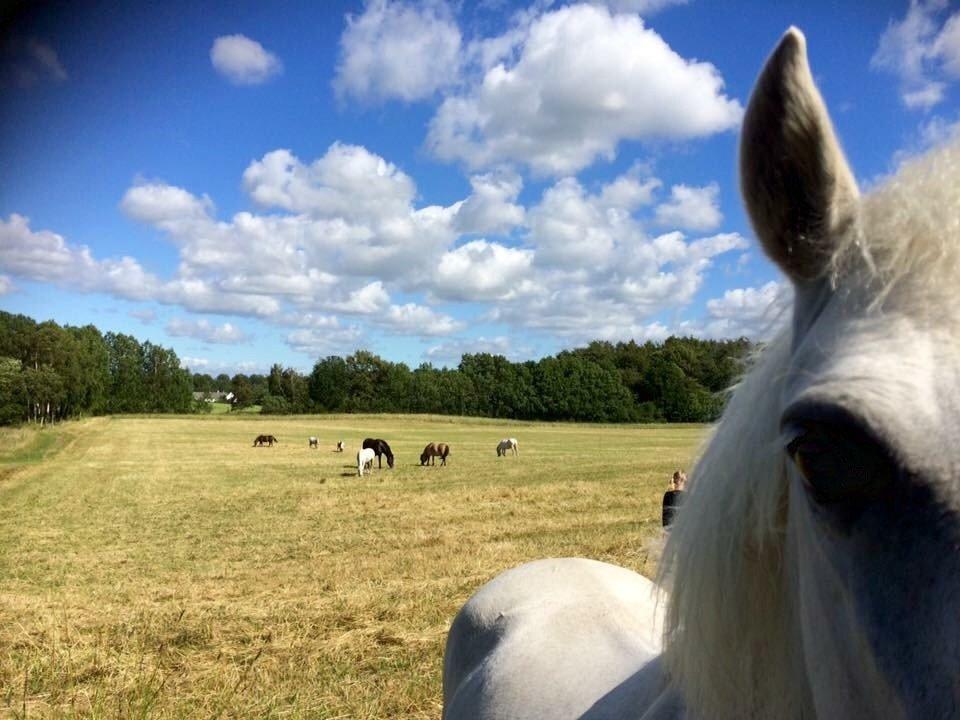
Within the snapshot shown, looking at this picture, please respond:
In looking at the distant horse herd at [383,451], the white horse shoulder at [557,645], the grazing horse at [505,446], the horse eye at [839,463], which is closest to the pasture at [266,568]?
the white horse shoulder at [557,645]

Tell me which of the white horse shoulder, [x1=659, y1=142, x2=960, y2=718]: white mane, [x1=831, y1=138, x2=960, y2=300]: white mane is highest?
[x1=831, y1=138, x2=960, y2=300]: white mane

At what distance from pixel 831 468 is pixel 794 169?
17.2 inches

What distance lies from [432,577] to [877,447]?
7920 millimetres

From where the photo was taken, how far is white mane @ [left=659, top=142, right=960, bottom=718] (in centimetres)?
93

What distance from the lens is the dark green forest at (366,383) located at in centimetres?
5241

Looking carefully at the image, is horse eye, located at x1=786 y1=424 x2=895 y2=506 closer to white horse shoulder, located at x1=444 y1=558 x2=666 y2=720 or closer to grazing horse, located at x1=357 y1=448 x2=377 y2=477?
white horse shoulder, located at x1=444 y1=558 x2=666 y2=720

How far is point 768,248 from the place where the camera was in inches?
41.0

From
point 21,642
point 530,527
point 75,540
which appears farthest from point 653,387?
point 21,642

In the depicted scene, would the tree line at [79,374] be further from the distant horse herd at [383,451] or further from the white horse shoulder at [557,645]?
the white horse shoulder at [557,645]

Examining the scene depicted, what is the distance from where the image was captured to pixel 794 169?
0.99 metres

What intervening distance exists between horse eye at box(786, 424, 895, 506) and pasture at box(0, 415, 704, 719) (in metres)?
0.50

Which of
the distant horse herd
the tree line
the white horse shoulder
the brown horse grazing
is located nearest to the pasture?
the white horse shoulder

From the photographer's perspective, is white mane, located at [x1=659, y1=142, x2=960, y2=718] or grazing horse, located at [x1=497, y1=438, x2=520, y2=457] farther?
grazing horse, located at [x1=497, y1=438, x2=520, y2=457]

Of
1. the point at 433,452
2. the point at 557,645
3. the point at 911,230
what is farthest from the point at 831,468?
the point at 433,452
